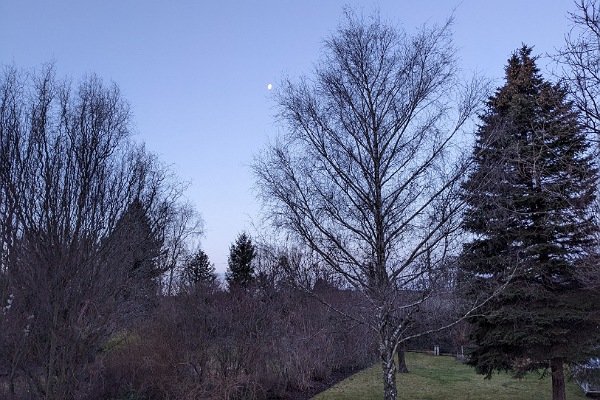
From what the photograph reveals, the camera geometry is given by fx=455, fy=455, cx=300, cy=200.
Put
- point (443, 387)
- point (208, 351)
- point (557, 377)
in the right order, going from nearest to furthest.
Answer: point (208, 351) → point (557, 377) → point (443, 387)

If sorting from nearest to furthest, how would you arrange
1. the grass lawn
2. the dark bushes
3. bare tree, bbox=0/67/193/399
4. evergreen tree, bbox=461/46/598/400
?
1. bare tree, bbox=0/67/193/399
2. evergreen tree, bbox=461/46/598/400
3. the dark bushes
4. the grass lawn

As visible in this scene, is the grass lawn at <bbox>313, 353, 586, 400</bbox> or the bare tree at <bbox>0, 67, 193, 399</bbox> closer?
the bare tree at <bbox>0, 67, 193, 399</bbox>

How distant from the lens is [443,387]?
16.5 metres

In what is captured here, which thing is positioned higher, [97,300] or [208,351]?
[97,300]

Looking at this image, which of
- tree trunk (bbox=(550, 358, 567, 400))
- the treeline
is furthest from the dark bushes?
tree trunk (bbox=(550, 358, 567, 400))

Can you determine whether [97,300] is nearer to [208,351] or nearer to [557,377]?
[208,351]

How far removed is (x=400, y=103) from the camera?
27.1 feet

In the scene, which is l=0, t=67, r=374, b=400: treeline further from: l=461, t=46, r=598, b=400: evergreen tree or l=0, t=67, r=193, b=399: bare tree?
l=461, t=46, r=598, b=400: evergreen tree

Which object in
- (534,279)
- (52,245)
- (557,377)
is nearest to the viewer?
(52,245)

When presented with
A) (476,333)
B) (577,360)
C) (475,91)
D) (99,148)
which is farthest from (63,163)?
(577,360)

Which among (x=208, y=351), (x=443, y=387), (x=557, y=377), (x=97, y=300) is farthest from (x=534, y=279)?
(x=97, y=300)

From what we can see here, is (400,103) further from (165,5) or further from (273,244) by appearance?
(165,5)

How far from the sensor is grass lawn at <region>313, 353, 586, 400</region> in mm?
14278

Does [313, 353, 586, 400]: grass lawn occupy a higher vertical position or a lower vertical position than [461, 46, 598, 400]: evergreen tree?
lower
